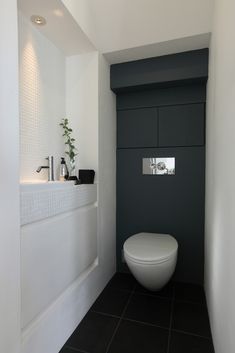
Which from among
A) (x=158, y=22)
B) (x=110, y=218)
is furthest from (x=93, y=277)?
(x=158, y=22)

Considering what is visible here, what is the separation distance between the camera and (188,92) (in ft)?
6.33

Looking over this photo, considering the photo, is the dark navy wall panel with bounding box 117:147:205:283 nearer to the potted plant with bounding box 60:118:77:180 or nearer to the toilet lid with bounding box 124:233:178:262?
the toilet lid with bounding box 124:233:178:262

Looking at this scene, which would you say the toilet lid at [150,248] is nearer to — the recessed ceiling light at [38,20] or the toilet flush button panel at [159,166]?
the toilet flush button panel at [159,166]

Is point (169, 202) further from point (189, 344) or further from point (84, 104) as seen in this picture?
point (84, 104)

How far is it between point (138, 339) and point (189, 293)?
693 millimetres

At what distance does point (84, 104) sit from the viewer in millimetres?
1751

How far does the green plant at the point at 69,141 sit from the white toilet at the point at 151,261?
81 cm

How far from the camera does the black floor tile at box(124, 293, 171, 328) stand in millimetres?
1484

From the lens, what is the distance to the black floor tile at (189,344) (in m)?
1.23

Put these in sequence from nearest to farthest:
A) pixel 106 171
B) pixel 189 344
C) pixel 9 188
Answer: pixel 9 188 < pixel 189 344 < pixel 106 171

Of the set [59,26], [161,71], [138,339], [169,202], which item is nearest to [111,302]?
[138,339]

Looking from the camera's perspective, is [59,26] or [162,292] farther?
[162,292]

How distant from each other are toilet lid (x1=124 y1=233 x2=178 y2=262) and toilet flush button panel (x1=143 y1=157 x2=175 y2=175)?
60 centimetres

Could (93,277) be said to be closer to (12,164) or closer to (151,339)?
(151,339)
